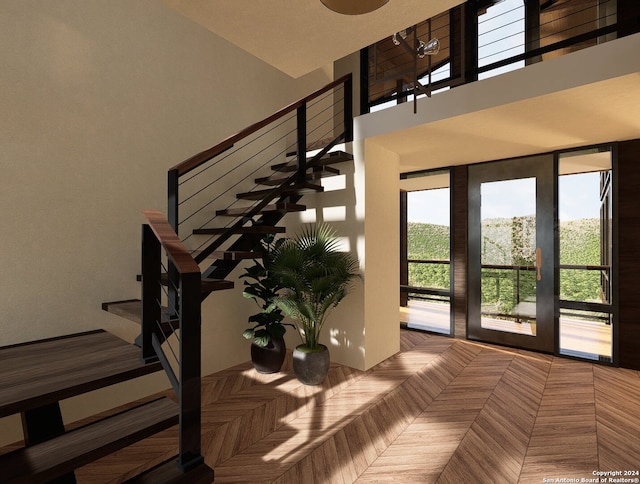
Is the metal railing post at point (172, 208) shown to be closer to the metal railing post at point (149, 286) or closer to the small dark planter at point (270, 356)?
the metal railing post at point (149, 286)

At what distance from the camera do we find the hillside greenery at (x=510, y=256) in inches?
155

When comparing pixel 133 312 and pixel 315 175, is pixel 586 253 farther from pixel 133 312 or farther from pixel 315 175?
pixel 133 312

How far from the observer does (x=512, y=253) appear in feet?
14.4

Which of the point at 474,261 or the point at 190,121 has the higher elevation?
the point at 190,121

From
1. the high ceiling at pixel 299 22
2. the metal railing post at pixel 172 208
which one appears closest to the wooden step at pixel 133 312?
the metal railing post at pixel 172 208

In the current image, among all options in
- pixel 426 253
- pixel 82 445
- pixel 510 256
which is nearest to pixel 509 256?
pixel 510 256

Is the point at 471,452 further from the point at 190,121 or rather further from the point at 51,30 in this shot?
the point at 51,30

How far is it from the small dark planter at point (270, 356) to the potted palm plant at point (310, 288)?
27 centimetres

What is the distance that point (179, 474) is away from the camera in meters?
1.48

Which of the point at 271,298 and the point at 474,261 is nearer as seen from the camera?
the point at 271,298

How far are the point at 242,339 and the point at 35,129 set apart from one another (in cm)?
265

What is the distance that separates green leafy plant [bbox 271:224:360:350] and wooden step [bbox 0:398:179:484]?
61.6 inches

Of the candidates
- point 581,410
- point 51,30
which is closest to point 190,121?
point 51,30

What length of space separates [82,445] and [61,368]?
57 cm
